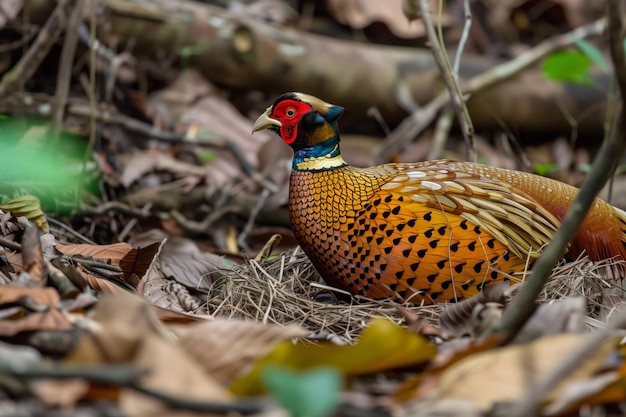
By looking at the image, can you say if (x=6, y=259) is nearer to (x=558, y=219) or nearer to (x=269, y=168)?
(x=558, y=219)

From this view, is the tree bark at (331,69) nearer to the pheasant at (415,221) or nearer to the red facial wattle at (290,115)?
the red facial wattle at (290,115)

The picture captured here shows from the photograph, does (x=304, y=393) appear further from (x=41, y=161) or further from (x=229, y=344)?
(x=41, y=161)

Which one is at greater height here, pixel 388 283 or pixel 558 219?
pixel 558 219

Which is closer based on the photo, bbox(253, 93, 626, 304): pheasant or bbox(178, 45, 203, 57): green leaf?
bbox(253, 93, 626, 304): pheasant

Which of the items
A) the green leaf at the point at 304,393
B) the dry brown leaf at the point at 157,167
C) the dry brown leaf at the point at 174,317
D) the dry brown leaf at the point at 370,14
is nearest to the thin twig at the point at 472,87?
the dry brown leaf at the point at 370,14

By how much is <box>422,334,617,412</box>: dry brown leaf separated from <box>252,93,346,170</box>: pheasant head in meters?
1.53

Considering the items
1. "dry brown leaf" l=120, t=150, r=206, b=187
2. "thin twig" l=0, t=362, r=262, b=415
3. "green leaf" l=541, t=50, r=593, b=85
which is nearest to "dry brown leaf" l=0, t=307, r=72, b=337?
"thin twig" l=0, t=362, r=262, b=415

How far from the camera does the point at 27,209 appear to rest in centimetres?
348

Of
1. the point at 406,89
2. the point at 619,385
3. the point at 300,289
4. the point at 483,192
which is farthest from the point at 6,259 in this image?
the point at 406,89

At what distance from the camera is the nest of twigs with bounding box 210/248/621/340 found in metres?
3.14

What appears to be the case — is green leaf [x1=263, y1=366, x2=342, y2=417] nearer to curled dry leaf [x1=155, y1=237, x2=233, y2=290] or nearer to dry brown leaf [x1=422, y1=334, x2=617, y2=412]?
dry brown leaf [x1=422, y1=334, x2=617, y2=412]

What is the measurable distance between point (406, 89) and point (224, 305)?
12.7ft

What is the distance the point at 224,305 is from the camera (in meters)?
3.36

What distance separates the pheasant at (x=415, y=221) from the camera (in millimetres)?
3197
